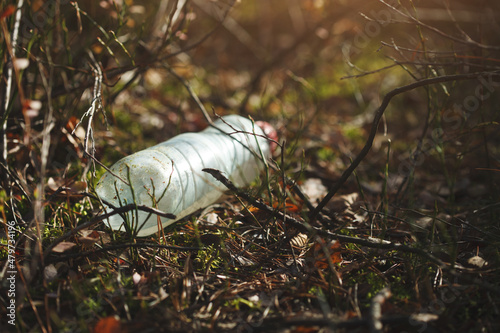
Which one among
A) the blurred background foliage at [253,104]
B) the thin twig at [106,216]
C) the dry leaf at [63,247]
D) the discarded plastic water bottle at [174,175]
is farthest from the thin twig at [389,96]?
the dry leaf at [63,247]

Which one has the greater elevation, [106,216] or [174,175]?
[174,175]

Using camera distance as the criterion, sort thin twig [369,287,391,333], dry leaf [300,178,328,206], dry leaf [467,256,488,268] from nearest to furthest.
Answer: thin twig [369,287,391,333], dry leaf [467,256,488,268], dry leaf [300,178,328,206]

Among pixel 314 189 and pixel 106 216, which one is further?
pixel 314 189

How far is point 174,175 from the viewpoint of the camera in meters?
1.93

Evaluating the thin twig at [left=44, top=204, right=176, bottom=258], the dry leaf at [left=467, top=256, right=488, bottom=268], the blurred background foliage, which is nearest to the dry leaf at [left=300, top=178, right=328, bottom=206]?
the blurred background foliage

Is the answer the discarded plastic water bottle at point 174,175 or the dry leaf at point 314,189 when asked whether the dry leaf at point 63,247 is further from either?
the dry leaf at point 314,189

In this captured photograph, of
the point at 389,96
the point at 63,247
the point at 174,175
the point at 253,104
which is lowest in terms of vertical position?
the point at 63,247

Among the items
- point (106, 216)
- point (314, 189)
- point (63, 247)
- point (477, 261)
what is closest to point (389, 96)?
point (477, 261)

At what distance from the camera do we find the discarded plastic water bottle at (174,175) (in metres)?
1.82

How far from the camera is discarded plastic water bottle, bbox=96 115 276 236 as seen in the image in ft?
5.96

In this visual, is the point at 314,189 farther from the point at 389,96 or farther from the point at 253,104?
the point at 253,104

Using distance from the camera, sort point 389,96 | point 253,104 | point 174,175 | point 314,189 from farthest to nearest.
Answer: point 253,104 < point 314,189 < point 174,175 < point 389,96

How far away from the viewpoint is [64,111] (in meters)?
2.34

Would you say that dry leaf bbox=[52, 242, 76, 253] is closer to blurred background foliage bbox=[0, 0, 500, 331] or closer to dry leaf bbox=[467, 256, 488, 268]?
blurred background foliage bbox=[0, 0, 500, 331]
